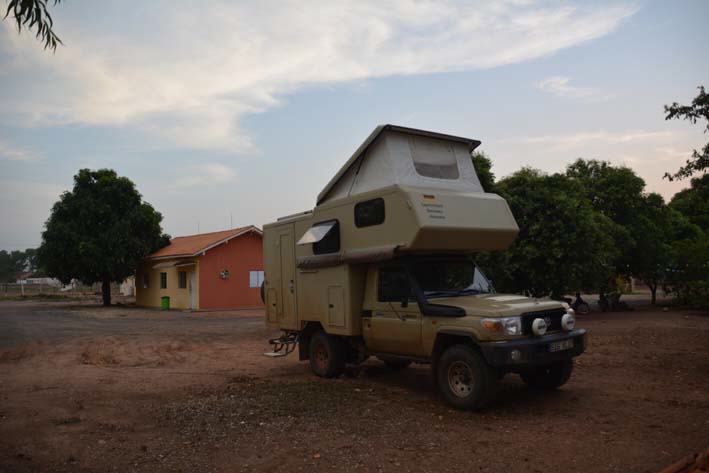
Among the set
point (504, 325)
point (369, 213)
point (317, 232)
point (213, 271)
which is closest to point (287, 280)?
point (317, 232)

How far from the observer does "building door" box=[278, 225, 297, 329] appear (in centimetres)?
1055

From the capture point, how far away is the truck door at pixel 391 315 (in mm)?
8125

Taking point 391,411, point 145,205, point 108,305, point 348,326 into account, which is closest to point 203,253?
point 145,205

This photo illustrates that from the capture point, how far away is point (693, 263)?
22797mm

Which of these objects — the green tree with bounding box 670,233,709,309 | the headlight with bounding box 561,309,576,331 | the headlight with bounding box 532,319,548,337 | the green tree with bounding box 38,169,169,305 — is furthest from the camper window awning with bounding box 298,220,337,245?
the green tree with bounding box 38,169,169,305

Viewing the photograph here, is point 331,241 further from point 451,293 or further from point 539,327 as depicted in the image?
point 539,327

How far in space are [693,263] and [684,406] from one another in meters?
18.3

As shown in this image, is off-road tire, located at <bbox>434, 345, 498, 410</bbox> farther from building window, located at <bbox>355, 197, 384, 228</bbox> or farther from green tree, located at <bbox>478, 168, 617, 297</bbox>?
green tree, located at <bbox>478, 168, 617, 297</bbox>

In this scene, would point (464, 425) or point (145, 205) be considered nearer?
point (464, 425)

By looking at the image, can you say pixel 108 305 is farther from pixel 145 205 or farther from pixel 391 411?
pixel 391 411

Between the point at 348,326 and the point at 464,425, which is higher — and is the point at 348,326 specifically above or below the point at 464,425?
above

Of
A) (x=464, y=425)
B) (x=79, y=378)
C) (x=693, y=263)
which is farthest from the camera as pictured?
(x=693, y=263)

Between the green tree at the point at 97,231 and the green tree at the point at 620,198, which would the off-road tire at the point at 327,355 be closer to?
the green tree at the point at 620,198

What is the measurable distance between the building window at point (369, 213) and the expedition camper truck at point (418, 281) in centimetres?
2
